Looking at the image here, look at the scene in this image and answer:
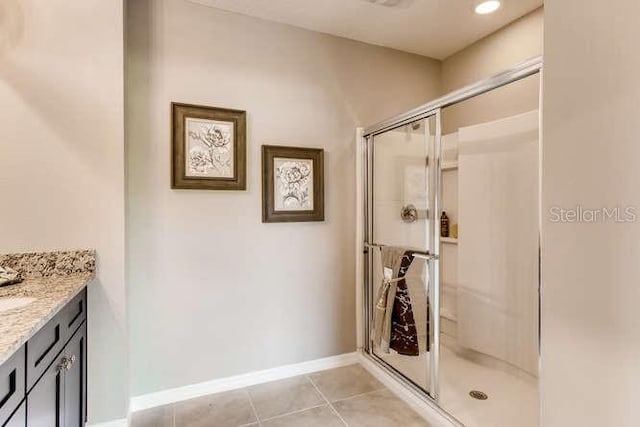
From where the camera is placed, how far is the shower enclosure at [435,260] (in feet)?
6.58

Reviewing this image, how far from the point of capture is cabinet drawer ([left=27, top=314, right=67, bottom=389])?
100 centimetres

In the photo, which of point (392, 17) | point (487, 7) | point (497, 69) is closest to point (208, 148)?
point (392, 17)

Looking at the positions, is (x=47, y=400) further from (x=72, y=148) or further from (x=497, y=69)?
(x=497, y=69)

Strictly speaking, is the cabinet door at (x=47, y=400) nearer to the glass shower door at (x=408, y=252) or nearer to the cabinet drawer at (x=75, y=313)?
the cabinet drawer at (x=75, y=313)

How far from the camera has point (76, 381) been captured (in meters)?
1.53

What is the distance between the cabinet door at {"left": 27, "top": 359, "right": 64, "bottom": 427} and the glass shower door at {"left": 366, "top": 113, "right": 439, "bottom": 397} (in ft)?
5.80

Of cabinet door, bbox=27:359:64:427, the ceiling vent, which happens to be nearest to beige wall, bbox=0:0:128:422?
cabinet door, bbox=27:359:64:427

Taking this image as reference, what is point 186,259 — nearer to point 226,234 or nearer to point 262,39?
point 226,234

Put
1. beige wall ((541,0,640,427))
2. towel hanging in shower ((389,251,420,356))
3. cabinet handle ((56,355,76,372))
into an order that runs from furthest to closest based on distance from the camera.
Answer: towel hanging in shower ((389,251,420,356)) → cabinet handle ((56,355,76,372)) → beige wall ((541,0,640,427))

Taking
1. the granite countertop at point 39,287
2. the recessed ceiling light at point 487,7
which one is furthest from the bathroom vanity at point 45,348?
the recessed ceiling light at point 487,7

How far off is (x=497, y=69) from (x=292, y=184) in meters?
1.89

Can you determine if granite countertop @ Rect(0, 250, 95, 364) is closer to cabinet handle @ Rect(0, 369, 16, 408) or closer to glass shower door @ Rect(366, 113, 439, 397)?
cabinet handle @ Rect(0, 369, 16, 408)

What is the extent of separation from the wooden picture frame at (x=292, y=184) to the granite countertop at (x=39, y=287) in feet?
3.70

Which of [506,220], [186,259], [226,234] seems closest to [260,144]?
[226,234]
